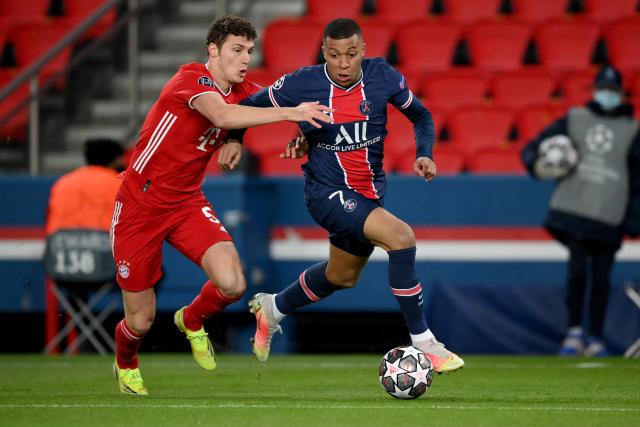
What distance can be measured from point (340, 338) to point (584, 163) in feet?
9.87

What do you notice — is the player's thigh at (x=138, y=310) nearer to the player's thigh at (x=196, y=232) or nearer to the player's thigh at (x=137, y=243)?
→ the player's thigh at (x=137, y=243)

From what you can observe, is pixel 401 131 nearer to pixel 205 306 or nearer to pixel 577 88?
pixel 577 88

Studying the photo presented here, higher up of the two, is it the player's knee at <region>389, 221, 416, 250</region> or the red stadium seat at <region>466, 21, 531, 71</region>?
the red stadium seat at <region>466, 21, 531, 71</region>

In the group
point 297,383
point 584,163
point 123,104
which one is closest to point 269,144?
point 123,104

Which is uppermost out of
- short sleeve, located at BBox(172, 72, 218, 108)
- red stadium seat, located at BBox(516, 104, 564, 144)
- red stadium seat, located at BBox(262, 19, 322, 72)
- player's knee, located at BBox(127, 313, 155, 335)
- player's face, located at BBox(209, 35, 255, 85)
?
player's face, located at BBox(209, 35, 255, 85)

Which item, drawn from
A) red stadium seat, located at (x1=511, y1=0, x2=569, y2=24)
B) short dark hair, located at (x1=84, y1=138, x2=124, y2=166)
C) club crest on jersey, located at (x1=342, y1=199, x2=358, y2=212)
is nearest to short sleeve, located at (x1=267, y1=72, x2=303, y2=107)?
club crest on jersey, located at (x1=342, y1=199, x2=358, y2=212)

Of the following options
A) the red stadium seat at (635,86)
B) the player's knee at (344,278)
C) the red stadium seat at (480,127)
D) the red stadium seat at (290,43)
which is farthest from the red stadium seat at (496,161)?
the player's knee at (344,278)

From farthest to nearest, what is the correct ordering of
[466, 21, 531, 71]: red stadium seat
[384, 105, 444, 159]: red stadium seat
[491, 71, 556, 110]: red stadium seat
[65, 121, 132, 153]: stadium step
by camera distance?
[466, 21, 531, 71]: red stadium seat < [65, 121, 132, 153]: stadium step < [491, 71, 556, 110]: red stadium seat < [384, 105, 444, 159]: red stadium seat

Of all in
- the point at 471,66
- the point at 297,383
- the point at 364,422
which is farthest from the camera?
the point at 471,66

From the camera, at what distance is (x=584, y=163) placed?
11.2 m

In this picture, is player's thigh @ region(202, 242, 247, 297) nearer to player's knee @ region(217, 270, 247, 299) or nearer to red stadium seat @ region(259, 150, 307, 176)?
player's knee @ region(217, 270, 247, 299)

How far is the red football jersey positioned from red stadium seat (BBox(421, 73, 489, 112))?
19.2ft

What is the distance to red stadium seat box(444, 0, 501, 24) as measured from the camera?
14.4 meters

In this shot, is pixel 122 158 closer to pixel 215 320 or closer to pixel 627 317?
pixel 215 320
